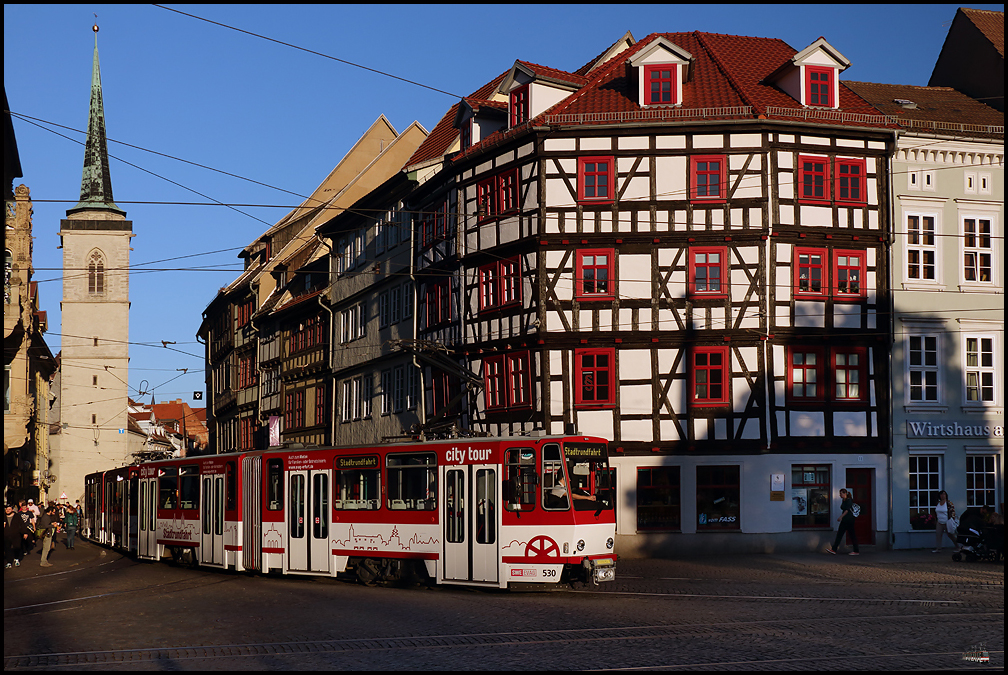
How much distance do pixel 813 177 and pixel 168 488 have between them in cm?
1975

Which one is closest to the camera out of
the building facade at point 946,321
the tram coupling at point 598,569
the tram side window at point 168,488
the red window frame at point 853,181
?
the tram coupling at point 598,569

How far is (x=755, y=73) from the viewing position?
1395 inches

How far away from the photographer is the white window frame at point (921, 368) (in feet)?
111

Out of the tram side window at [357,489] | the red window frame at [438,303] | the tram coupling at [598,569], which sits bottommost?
the tram coupling at [598,569]

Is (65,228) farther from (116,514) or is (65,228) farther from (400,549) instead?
(400,549)

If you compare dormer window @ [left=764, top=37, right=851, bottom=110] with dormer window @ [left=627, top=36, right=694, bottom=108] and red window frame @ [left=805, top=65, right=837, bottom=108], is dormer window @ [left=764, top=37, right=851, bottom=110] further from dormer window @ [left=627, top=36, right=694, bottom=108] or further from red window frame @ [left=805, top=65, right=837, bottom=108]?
dormer window @ [left=627, top=36, right=694, bottom=108]

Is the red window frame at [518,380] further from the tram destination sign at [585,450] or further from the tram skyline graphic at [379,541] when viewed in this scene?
the tram destination sign at [585,450]

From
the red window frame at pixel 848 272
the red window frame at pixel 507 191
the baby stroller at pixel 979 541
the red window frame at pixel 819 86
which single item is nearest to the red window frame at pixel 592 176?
the red window frame at pixel 507 191

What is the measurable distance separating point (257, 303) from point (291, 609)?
4675 centimetres

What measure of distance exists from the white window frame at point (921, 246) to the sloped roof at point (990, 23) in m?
7.13

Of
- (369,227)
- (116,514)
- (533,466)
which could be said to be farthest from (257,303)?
(533,466)

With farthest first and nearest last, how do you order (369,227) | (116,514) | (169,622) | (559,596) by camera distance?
(369,227) → (116,514) → (559,596) → (169,622)

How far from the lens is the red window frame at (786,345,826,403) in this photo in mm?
32812

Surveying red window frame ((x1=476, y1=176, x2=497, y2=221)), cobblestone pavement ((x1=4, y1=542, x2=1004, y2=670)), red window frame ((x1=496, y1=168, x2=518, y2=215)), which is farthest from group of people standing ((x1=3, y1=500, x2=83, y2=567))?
red window frame ((x1=496, y1=168, x2=518, y2=215))
